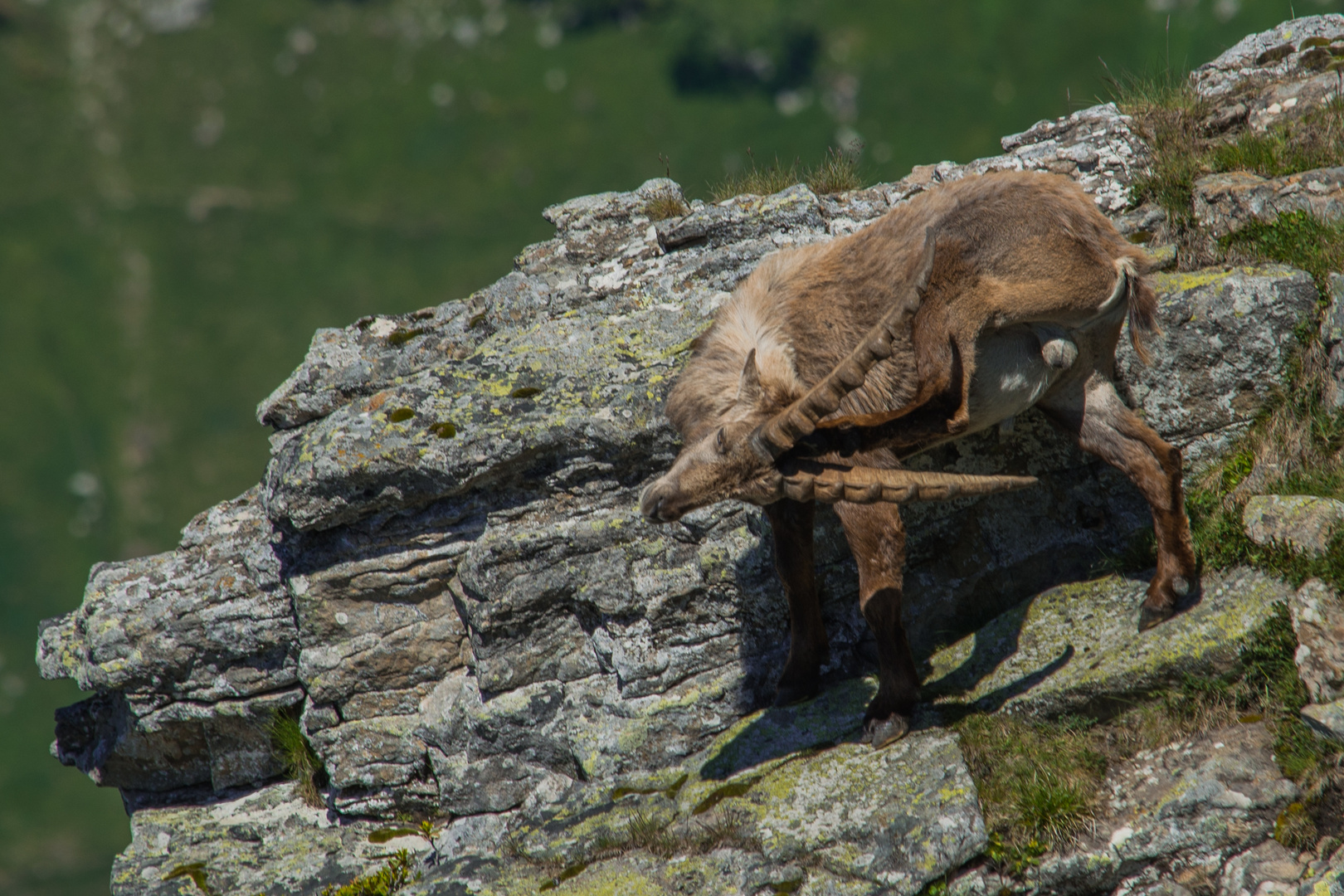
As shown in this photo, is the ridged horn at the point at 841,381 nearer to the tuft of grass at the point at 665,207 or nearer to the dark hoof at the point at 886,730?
the dark hoof at the point at 886,730

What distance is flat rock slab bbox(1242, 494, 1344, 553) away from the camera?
5867 millimetres

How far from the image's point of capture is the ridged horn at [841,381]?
5137 millimetres

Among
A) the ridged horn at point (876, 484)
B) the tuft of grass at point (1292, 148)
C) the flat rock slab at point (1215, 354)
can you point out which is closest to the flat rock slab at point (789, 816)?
the ridged horn at point (876, 484)

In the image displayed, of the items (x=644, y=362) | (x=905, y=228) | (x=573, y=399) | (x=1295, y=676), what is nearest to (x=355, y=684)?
(x=573, y=399)

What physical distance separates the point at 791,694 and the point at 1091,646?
2.06m

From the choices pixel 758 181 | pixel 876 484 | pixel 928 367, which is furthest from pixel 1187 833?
pixel 758 181

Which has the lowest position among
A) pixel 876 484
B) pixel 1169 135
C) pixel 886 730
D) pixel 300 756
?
pixel 886 730

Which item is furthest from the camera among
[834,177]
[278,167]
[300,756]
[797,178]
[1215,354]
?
[278,167]

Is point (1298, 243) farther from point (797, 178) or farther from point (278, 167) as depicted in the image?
point (278, 167)

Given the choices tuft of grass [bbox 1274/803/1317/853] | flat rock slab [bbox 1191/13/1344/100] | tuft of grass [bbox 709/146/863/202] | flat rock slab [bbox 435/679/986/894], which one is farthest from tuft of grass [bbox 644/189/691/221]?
tuft of grass [bbox 1274/803/1317/853]

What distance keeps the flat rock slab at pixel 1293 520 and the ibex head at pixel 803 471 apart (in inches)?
76.8

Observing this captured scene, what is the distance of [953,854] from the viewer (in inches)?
213

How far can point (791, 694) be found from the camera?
7023 mm

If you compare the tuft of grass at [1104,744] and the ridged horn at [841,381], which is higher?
the ridged horn at [841,381]
